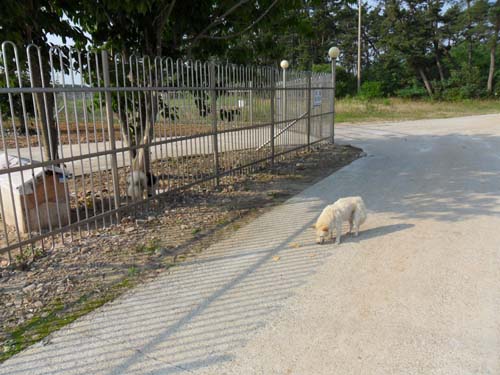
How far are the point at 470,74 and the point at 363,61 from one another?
13.7m

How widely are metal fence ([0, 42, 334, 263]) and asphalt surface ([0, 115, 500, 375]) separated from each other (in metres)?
1.51

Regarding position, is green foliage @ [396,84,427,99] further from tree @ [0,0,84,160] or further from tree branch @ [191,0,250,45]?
tree @ [0,0,84,160]

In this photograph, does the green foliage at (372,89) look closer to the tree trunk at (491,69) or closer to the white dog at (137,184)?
the tree trunk at (491,69)

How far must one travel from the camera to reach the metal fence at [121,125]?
14.3 ft

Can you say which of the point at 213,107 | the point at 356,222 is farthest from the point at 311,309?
the point at 213,107

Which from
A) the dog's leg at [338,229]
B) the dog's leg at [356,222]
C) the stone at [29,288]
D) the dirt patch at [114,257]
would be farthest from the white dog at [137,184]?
the dog's leg at [356,222]

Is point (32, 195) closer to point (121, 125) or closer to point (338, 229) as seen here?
point (121, 125)

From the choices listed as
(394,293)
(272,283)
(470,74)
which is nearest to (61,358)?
(272,283)

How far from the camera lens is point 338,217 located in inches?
183

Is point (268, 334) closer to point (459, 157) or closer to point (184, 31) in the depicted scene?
point (184, 31)

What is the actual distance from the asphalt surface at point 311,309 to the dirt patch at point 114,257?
0.23 m

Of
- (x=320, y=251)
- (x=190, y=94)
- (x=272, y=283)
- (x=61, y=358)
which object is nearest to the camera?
(x=61, y=358)

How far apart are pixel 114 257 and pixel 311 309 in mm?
2208

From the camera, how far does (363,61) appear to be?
169ft
